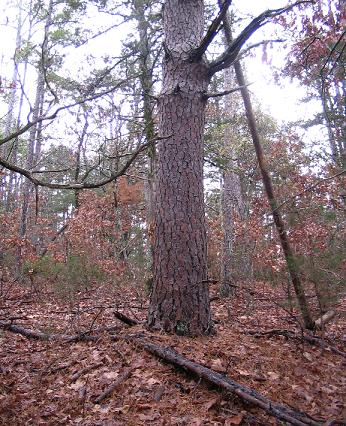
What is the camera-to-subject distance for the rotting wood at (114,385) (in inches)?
153

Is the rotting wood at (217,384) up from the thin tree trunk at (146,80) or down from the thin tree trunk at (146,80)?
down

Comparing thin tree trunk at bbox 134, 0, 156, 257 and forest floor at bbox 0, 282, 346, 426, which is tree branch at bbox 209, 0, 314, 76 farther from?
forest floor at bbox 0, 282, 346, 426

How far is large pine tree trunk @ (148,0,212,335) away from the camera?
4.95 m

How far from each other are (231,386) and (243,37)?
4065mm

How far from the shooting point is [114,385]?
4.05 m

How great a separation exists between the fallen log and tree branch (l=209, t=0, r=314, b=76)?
12.3 feet

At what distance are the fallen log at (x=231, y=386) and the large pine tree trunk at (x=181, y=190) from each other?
1.71 ft

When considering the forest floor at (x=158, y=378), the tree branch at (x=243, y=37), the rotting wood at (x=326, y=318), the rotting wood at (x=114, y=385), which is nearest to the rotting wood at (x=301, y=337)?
the forest floor at (x=158, y=378)

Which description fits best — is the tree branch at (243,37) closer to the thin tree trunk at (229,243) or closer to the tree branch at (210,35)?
the tree branch at (210,35)

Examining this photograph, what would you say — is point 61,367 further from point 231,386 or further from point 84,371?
point 231,386

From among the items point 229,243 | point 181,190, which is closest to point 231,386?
point 181,190

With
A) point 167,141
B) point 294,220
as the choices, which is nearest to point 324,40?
point 294,220

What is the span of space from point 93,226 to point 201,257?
1034cm

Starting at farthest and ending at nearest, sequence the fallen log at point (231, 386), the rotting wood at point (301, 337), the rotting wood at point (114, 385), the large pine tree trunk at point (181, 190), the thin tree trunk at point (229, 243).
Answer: the thin tree trunk at point (229, 243) < the rotting wood at point (301, 337) < the large pine tree trunk at point (181, 190) < the rotting wood at point (114, 385) < the fallen log at point (231, 386)
